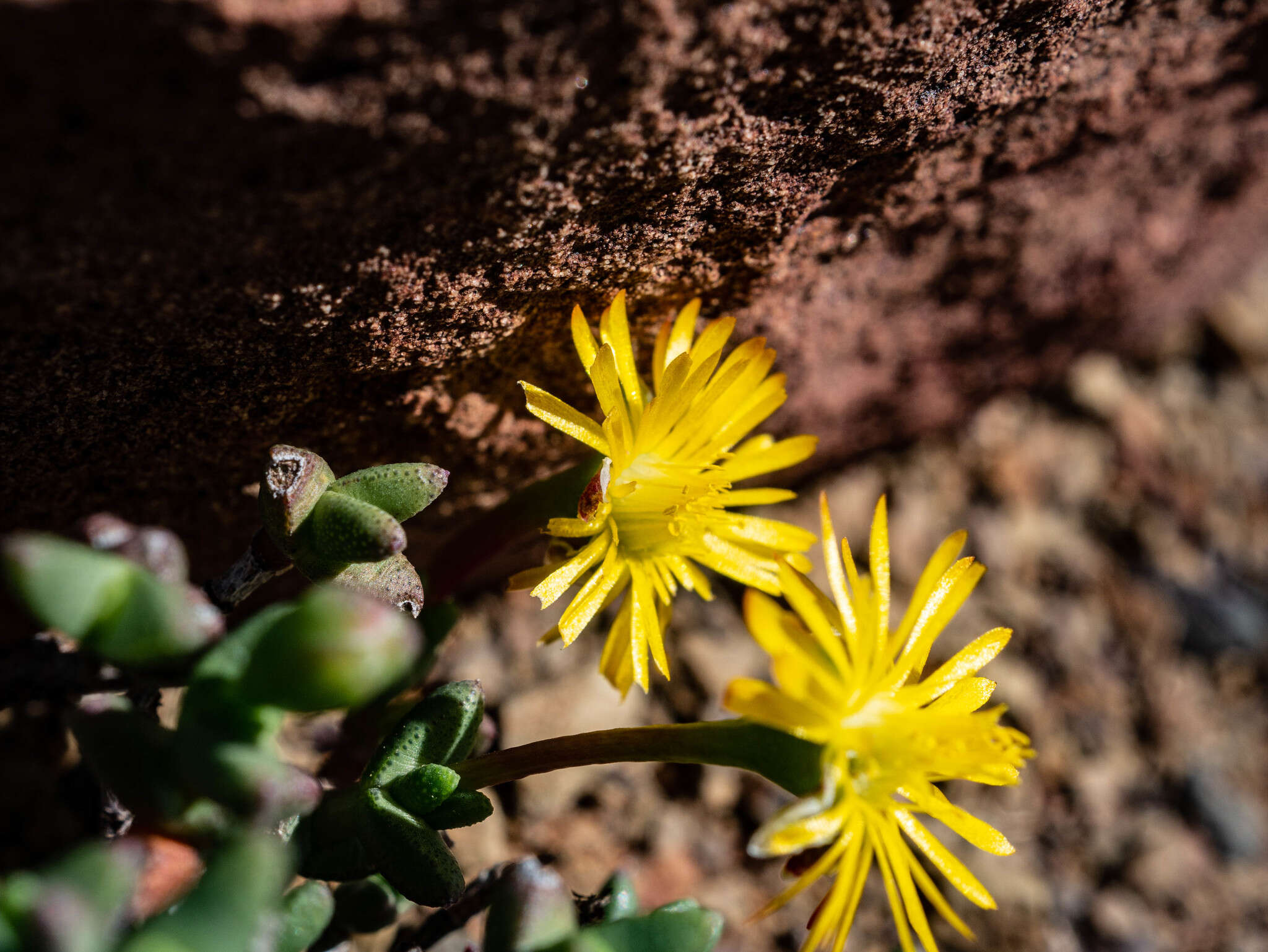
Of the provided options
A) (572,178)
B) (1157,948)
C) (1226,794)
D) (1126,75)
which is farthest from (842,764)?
(1226,794)

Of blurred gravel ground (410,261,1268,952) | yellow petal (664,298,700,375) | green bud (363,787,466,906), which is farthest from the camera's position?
blurred gravel ground (410,261,1268,952)

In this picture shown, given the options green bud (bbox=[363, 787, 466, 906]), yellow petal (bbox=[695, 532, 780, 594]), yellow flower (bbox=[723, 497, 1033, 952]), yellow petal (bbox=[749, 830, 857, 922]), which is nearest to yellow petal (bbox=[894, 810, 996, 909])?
yellow flower (bbox=[723, 497, 1033, 952])

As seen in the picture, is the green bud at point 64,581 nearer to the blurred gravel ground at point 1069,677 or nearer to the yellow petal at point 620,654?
the yellow petal at point 620,654

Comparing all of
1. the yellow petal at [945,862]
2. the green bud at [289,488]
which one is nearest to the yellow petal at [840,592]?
the yellow petal at [945,862]

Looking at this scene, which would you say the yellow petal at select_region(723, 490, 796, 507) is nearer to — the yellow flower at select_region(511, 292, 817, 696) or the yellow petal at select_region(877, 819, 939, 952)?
the yellow flower at select_region(511, 292, 817, 696)

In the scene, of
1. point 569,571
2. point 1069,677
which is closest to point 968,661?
point 569,571

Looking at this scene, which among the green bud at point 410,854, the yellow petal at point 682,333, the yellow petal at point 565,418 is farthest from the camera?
the yellow petal at point 682,333
